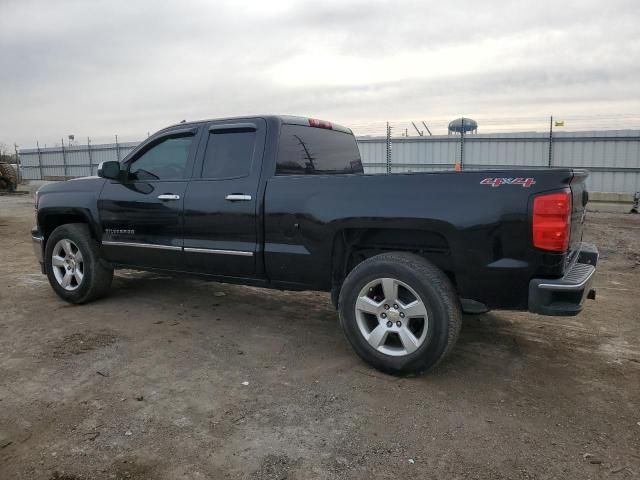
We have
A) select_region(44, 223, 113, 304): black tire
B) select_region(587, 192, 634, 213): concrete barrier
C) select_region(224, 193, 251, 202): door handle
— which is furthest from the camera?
select_region(587, 192, 634, 213): concrete barrier

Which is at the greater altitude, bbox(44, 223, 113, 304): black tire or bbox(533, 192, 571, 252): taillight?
bbox(533, 192, 571, 252): taillight

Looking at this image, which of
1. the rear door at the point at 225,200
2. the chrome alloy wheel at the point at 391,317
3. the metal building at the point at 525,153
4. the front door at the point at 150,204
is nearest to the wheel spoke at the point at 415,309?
the chrome alloy wheel at the point at 391,317

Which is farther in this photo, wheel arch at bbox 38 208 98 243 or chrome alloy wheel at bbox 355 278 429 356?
wheel arch at bbox 38 208 98 243

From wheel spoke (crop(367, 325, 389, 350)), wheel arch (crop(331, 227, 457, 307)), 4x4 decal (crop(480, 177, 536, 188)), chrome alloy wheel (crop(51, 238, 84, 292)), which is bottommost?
wheel spoke (crop(367, 325, 389, 350))

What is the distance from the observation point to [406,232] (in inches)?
149

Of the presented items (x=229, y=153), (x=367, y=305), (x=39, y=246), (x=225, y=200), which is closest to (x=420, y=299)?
(x=367, y=305)

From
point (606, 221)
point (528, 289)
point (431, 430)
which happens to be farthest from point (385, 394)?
point (606, 221)

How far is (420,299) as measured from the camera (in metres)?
3.50

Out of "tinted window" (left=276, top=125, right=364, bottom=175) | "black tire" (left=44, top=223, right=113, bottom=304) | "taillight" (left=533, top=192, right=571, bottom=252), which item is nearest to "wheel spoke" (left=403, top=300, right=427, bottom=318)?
"taillight" (left=533, top=192, right=571, bottom=252)

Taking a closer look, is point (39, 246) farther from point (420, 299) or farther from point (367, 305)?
point (420, 299)

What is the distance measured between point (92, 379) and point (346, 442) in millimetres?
1944

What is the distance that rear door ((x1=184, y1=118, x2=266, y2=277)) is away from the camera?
434 centimetres

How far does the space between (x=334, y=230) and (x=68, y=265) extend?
3.22 metres

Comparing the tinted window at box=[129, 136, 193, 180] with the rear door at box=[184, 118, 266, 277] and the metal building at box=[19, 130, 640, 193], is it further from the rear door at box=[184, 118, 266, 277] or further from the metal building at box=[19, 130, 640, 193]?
the metal building at box=[19, 130, 640, 193]
